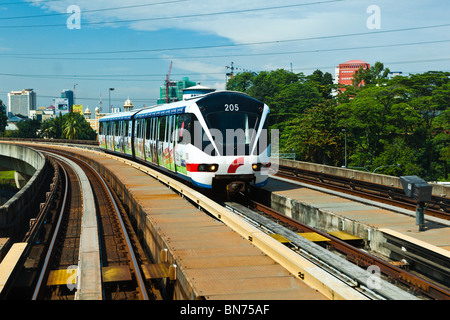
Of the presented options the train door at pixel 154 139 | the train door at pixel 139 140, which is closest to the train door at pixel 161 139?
the train door at pixel 154 139

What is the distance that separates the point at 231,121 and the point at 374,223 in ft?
18.7

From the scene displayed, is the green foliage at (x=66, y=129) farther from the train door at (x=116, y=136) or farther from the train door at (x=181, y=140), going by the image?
the train door at (x=181, y=140)

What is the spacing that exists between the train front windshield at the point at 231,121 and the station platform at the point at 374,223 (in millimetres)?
2466

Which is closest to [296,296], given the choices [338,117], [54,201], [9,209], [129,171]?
[9,209]

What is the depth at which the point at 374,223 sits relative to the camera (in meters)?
11.7

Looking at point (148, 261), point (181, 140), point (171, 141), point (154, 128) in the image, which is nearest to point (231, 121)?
point (181, 140)

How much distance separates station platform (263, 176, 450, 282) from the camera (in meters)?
9.66

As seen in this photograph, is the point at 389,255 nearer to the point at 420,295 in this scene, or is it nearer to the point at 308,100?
the point at 420,295

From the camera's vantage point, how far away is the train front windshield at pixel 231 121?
596 inches

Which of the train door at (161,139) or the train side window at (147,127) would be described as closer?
the train door at (161,139)

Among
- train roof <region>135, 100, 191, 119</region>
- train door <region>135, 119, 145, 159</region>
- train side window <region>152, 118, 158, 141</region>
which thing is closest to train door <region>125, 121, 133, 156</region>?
train door <region>135, 119, 145, 159</region>

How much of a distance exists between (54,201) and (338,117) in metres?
41.8
